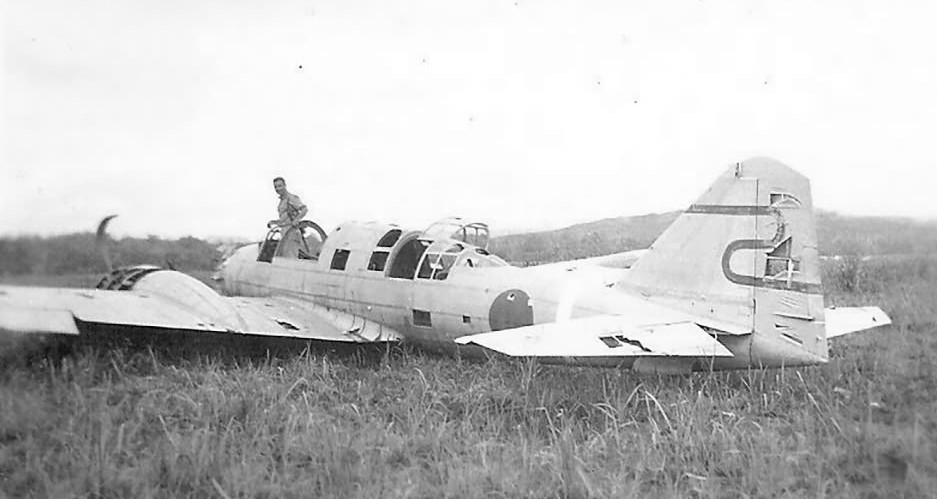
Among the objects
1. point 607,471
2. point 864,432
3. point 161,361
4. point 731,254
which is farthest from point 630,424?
point 161,361

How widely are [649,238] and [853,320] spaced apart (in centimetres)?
269

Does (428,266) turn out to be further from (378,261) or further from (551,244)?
(551,244)

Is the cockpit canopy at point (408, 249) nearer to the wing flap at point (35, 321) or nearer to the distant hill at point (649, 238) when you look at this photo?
the distant hill at point (649, 238)

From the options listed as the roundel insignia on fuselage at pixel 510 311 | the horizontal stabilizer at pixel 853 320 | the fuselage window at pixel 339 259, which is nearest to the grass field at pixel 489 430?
the horizontal stabilizer at pixel 853 320

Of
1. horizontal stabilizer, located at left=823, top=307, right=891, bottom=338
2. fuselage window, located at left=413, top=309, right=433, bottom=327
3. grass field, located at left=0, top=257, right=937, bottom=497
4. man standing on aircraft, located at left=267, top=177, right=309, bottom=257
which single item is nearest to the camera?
grass field, located at left=0, top=257, right=937, bottom=497

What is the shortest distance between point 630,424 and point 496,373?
1738 millimetres

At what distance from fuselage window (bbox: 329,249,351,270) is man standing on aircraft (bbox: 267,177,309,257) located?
74 cm

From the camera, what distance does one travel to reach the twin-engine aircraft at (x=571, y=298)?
15.3ft

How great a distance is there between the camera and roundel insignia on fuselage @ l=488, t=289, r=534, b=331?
19.6ft

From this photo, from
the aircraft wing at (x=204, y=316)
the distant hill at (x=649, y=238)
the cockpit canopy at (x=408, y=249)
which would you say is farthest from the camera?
the cockpit canopy at (x=408, y=249)

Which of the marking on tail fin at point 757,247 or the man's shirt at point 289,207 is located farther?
the man's shirt at point 289,207

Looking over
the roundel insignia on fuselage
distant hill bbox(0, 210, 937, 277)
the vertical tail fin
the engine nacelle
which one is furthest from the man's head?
the vertical tail fin

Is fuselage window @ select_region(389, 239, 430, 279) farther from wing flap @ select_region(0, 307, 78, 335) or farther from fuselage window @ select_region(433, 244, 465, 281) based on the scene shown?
wing flap @ select_region(0, 307, 78, 335)

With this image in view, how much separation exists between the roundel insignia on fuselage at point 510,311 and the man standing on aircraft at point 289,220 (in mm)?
2661
